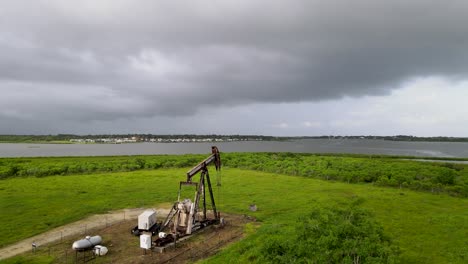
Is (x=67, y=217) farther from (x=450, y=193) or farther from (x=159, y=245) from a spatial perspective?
(x=450, y=193)

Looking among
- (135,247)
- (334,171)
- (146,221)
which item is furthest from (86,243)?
(334,171)

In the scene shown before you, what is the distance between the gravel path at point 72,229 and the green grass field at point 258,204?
110 cm

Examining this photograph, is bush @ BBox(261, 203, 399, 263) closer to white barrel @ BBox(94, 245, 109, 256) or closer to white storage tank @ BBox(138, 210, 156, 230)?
white storage tank @ BBox(138, 210, 156, 230)

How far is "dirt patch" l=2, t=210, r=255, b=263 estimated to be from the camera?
64.8 ft

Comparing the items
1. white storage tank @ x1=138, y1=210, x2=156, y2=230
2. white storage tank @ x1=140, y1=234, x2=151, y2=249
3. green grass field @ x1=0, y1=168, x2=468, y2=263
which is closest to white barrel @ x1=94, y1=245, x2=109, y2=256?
white storage tank @ x1=140, y1=234, x2=151, y2=249

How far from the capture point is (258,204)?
35.4 m

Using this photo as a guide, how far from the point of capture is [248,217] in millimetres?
29844

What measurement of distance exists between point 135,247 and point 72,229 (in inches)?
320

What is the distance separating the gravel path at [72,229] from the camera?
2147 centimetres

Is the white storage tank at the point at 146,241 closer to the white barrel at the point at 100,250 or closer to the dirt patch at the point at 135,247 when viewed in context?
the dirt patch at the point at 135,247

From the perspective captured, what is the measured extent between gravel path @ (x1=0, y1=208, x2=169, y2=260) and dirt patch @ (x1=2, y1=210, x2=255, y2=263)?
73 centimetres

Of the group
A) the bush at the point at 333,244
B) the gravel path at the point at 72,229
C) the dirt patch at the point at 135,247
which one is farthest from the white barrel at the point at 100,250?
the bush at the point at 333,244

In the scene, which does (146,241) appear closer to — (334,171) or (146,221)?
(146,221)

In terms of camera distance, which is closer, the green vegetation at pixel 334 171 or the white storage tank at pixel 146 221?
the white storage tank at pixel 146 221
